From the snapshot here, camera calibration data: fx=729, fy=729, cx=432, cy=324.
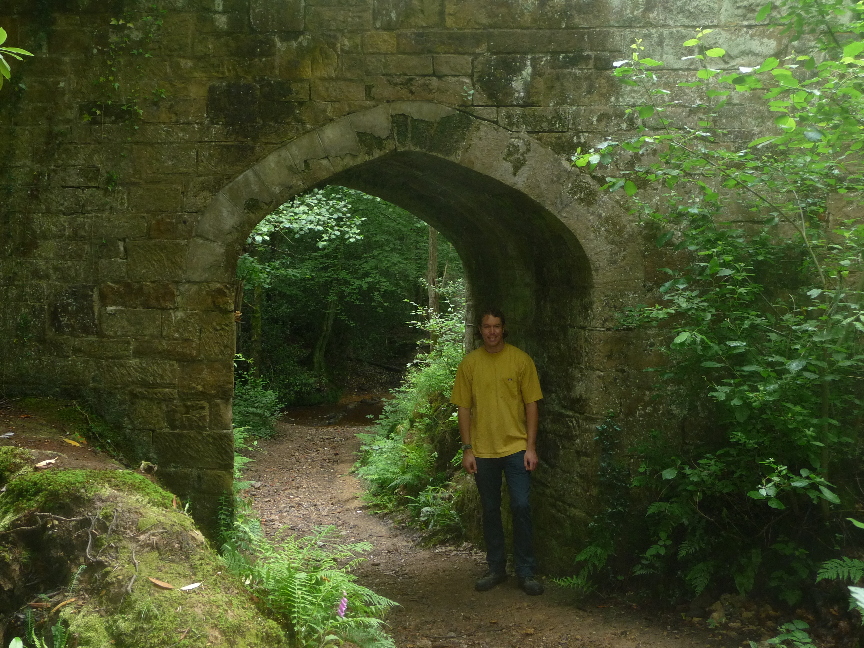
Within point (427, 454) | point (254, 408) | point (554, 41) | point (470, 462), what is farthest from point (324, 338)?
point (554, 41)

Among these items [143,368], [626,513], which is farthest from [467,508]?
[143,368]

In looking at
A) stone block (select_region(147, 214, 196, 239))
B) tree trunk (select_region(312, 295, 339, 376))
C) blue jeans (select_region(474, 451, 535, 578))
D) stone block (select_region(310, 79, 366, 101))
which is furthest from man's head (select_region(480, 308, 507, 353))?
tree trunk (select_region(312, 295, 339, 376))

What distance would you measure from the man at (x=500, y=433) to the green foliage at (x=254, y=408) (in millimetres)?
7144

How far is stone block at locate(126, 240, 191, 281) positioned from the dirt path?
6.89 ft

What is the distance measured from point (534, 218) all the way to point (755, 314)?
5.44 feet

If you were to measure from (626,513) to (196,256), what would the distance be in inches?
127

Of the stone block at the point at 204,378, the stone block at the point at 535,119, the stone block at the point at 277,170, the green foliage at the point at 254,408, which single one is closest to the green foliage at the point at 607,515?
the stone block at the point at 535,119

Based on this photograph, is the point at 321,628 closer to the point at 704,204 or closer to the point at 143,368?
the point at 143,368

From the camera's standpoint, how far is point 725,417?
436 centimetres

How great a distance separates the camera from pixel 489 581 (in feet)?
16.8

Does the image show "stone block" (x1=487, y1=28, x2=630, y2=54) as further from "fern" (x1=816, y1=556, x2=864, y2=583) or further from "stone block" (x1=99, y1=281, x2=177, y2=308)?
"fern" (x1=816, y1=556, x2=864, y2=583)

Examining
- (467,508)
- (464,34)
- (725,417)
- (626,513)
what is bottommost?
(467,508)

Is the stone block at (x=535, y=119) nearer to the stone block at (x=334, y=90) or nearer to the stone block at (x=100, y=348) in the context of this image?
the stone block at (x=334, y=90)

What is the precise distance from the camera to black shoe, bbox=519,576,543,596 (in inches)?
194
